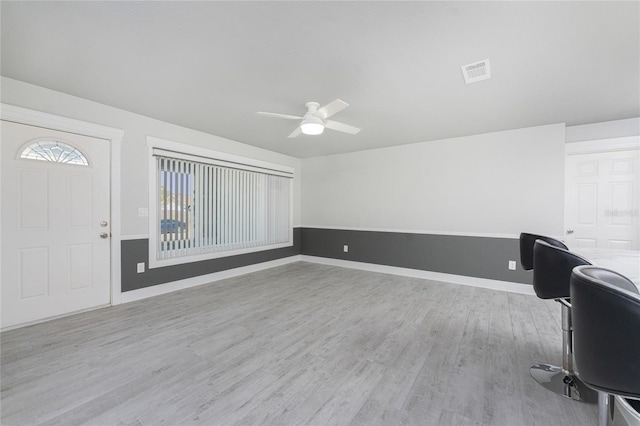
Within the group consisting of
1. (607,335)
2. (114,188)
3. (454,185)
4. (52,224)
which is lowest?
(607,335)

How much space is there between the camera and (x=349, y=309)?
3.29m

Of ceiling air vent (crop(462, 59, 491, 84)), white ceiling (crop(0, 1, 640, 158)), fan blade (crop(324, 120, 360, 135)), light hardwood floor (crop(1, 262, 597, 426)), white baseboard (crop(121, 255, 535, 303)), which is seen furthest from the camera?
white baseboard (crop(121, 255, 535, 303))

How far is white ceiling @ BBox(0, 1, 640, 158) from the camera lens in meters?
1.72

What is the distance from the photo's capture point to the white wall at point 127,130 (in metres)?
2.75

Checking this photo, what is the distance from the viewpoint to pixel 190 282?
4148 millimetres

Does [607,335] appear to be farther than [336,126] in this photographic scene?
No

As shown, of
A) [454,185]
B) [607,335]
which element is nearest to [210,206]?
[454,185]

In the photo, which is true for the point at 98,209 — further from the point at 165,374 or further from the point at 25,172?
the point at 165,374

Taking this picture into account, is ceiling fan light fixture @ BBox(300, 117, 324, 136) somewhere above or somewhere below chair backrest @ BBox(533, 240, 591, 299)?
above

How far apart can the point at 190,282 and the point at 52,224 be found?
1.83m

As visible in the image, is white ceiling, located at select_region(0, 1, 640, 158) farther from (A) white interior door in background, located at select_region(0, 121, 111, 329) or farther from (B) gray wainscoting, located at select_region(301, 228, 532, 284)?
(B) gray wainscoting, located at select_region(301, 228, 532, 284)

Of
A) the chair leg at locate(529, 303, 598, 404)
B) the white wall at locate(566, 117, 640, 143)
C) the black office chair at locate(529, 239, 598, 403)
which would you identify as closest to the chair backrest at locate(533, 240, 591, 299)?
the black office chair at locate(529, 239, 598, 403)

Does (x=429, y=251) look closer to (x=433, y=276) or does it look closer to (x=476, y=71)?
(x=433, y=276)

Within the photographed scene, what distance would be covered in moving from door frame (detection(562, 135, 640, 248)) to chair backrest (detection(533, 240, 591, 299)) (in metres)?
2.77
